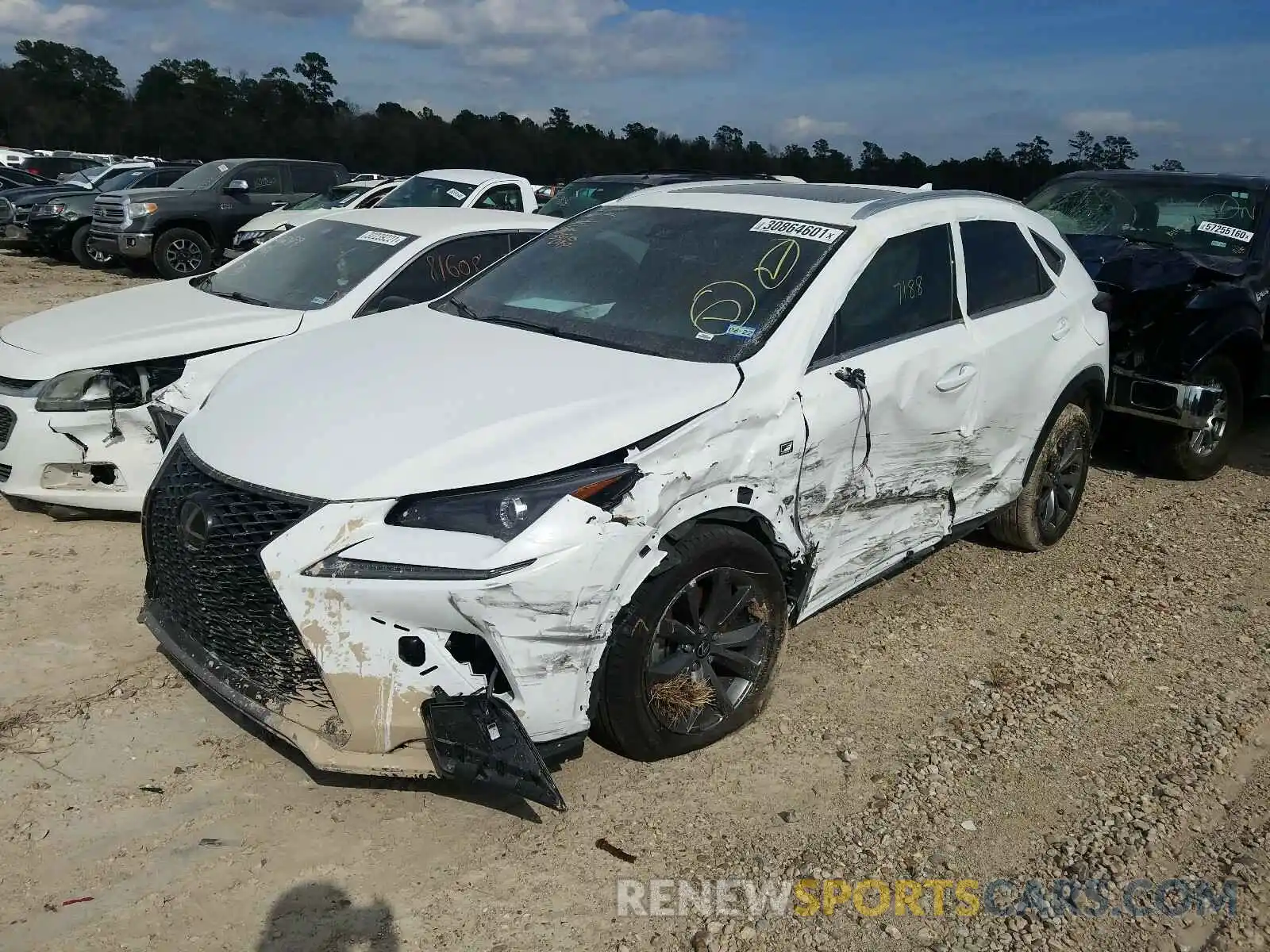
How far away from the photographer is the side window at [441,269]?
5949 mm

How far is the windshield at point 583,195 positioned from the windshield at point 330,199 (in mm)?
3144

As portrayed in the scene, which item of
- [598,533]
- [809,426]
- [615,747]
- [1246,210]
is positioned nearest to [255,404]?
[598,533]

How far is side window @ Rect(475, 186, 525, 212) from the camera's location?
40.0 feet

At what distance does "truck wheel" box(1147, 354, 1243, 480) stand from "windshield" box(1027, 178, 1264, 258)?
1.01m

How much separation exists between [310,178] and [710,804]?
15201mm

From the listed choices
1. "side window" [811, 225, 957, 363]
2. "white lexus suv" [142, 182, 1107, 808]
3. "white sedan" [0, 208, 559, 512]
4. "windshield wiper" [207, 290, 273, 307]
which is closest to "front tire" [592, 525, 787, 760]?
"white lexus suv" [142, 182, 1107, 808]

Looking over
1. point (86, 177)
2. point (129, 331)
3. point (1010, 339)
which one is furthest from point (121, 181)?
point (1010, 339)

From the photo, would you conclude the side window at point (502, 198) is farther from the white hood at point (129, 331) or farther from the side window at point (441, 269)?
the white hood at point (129, 331)

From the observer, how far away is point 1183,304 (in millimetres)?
6551

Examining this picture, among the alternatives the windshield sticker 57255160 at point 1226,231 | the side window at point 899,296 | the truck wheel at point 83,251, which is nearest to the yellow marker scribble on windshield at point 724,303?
the side window at point 899,296

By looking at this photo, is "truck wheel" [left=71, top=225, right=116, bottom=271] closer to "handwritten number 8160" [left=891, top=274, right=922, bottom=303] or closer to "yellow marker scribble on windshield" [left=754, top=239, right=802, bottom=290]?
"yellow marker scribble on windshield" [left=754, top=239, right=802, bottom=290]

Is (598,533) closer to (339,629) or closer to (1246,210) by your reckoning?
(339,629)
